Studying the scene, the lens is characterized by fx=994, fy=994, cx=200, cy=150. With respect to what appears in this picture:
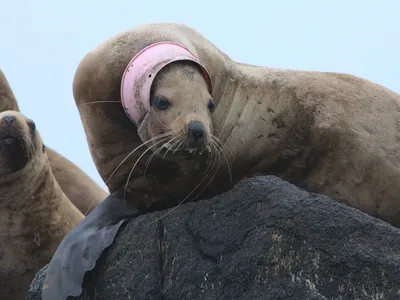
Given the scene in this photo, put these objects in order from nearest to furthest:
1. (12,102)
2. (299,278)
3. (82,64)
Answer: (299,278) < (82,64) < (12,102)

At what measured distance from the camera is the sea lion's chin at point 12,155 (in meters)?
8.22

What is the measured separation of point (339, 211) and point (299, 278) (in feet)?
1.56

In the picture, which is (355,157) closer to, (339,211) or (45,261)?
(339,211)

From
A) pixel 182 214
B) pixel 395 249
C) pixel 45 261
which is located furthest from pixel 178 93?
pixel 45 261

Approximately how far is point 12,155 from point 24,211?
0.49 m

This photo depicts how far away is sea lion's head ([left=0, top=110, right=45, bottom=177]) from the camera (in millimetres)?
8211

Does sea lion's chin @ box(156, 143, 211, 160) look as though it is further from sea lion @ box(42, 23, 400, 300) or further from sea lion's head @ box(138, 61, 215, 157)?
sea lion @ box(42, 23, 400, 300)

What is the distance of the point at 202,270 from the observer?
533 cm

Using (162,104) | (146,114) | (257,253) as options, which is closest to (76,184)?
(146,114)

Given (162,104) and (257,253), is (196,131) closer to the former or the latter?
(162,104)

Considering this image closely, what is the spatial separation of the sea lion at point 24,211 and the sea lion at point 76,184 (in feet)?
5.44

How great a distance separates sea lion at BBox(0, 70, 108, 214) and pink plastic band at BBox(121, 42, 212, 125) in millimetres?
4169

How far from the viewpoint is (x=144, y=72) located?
5.91 metres

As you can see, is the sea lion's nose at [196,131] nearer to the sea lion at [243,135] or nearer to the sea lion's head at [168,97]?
the sea lion's head at [168,97]
